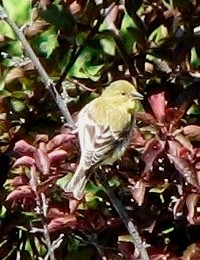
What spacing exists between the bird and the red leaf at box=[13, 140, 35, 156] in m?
0.22

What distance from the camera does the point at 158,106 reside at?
4.04m

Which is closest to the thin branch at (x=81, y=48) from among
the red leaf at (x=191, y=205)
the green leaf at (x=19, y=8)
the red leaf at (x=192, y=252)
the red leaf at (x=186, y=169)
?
the red leaf at (x=186, y=169)

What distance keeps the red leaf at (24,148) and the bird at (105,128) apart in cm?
22

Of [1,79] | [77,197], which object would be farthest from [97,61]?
[77,197]

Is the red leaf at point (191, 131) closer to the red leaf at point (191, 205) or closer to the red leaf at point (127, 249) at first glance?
the red leaf at point (191, 205)

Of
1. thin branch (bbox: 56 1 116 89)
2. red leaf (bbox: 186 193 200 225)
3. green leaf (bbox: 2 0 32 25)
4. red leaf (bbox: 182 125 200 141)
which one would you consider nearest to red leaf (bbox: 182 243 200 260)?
red leaf (bbox: 186 193 200 225)

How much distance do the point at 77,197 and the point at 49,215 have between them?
0.16 m

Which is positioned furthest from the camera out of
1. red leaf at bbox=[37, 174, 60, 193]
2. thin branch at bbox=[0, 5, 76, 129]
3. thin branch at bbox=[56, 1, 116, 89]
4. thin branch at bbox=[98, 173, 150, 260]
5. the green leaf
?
the green leaf

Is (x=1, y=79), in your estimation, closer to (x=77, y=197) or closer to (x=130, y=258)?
(x=77, y=197)

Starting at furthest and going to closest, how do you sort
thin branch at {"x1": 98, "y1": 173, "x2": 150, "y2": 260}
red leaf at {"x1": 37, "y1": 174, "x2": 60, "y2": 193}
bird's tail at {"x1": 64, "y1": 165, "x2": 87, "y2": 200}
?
bird's tail at {"x1": 64, "y1": 165, "x2": 87, "y2": 200}, red leaf at {"x1": 37, "y1": 174, "x2": 60, "y2": 193}, thin branch at {"x1": 98, "y1": 173, "x2": 150, "y2": 260}

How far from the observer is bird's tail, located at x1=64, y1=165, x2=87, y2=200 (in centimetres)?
411

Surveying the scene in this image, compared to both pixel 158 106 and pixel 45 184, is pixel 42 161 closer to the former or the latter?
pixel 45 184

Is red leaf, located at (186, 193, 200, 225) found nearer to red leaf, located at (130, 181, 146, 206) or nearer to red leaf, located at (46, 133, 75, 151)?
red leaf, located at (130, 181, 146, 206)

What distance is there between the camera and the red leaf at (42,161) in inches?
155
